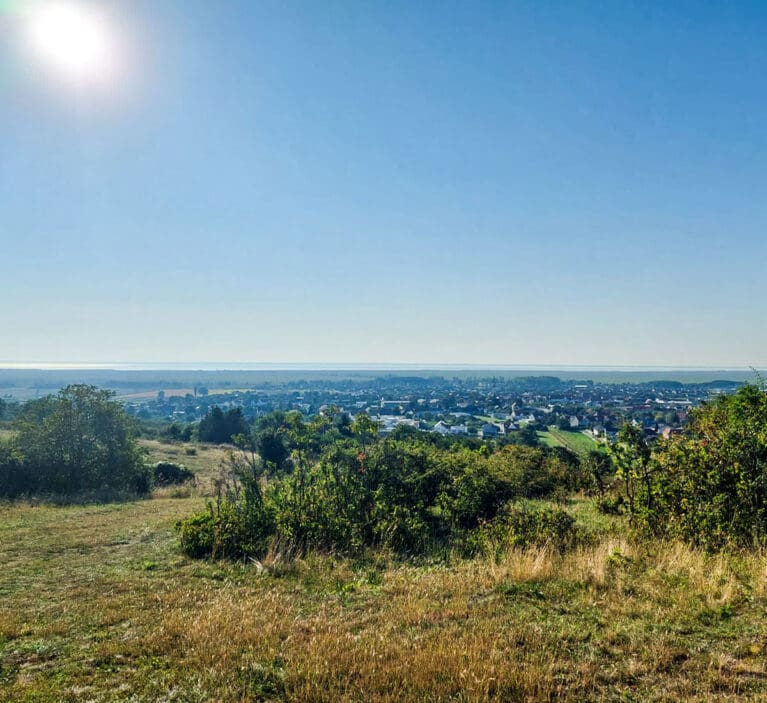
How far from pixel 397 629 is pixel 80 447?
29915mm

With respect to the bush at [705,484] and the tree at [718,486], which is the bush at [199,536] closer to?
the bush at [705,484]

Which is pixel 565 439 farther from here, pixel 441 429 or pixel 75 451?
pixel 75 451

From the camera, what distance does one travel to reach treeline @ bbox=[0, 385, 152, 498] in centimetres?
2605

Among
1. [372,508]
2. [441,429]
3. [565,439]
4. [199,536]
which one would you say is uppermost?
[372,508]

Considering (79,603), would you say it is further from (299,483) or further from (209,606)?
(299,483)

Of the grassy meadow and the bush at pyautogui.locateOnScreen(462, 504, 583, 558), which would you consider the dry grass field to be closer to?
the bush at pyautogui.locateOnScreen(462, 504, 583, 558)

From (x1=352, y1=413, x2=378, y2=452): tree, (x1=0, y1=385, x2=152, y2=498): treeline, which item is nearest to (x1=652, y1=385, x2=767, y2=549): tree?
(x1=352, y1=413, x2=378, y2=452): tree

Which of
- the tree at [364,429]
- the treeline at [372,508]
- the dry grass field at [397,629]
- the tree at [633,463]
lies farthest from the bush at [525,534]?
the tree at [364,429]

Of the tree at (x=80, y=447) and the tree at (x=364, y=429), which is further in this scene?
the tree at (x=80, y=447)

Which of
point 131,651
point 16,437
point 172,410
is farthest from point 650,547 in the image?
point 172,410

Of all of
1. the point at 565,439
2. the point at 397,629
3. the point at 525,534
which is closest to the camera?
the point at 397,629

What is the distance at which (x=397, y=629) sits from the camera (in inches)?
222

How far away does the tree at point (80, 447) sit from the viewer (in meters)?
26.8


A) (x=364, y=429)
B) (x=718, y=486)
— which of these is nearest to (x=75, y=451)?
(x=364, y=429)
